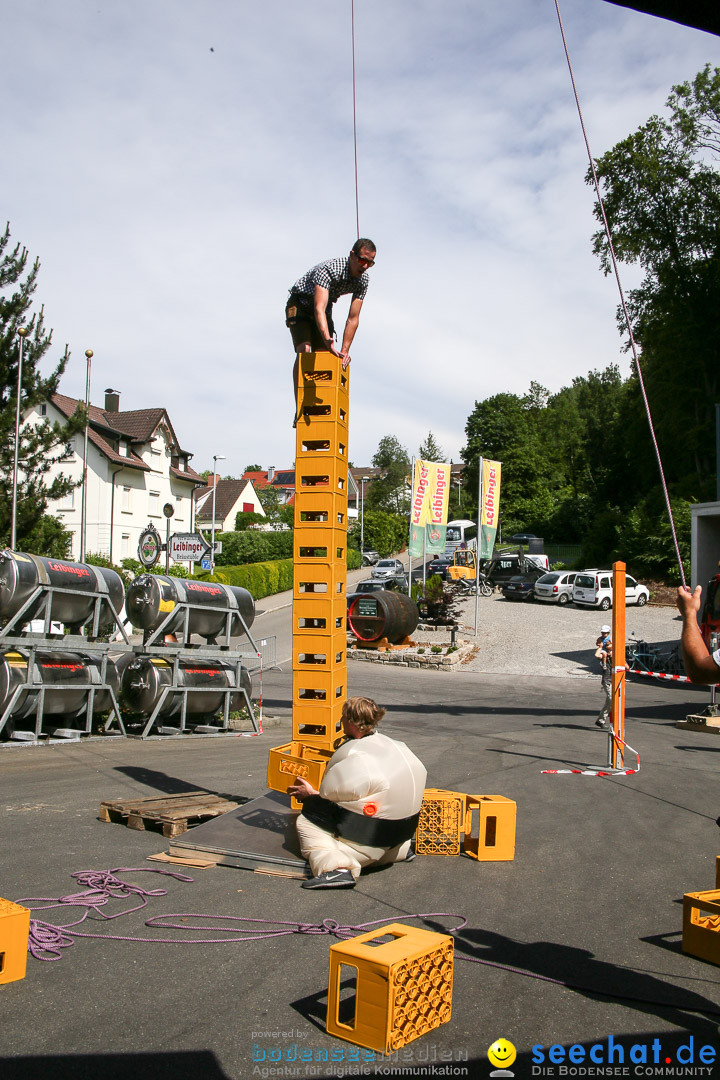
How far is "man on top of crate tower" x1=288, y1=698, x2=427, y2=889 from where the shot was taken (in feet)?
19.3

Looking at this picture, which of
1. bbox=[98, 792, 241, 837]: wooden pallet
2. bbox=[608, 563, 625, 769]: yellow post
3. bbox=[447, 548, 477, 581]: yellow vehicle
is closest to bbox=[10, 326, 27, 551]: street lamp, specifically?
bbox=[98, 792, 241, 837]: wooden pallet

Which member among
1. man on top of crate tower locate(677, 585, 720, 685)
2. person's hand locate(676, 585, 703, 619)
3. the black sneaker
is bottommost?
the black sneaker

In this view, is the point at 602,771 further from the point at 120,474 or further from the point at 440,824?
the point at 120,474

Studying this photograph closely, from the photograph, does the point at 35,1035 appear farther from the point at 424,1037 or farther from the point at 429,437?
the point at 429,437

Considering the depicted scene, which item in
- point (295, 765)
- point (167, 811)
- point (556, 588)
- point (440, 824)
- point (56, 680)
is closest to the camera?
point (440, 824)

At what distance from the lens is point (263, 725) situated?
656 inches

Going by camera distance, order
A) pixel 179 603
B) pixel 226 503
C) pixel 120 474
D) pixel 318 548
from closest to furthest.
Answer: pixel 318 548 → pixel 179 603 → pixel 120 474 → pixel 226 503

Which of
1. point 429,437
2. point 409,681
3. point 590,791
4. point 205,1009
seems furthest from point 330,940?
point 429,437

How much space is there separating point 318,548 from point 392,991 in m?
4.26

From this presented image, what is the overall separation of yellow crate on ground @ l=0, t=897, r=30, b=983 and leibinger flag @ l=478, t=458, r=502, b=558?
93.0ft

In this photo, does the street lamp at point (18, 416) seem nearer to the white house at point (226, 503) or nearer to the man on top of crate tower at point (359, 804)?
the man on top of crate tower at point (359, 804)

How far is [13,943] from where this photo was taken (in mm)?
4172

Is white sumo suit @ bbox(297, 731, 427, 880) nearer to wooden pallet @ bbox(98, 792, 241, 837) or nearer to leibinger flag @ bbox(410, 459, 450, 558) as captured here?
wooden pallet @ bbox(98, 792, 241, 837)

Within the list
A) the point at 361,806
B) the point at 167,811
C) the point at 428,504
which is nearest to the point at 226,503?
the point at 428,504
